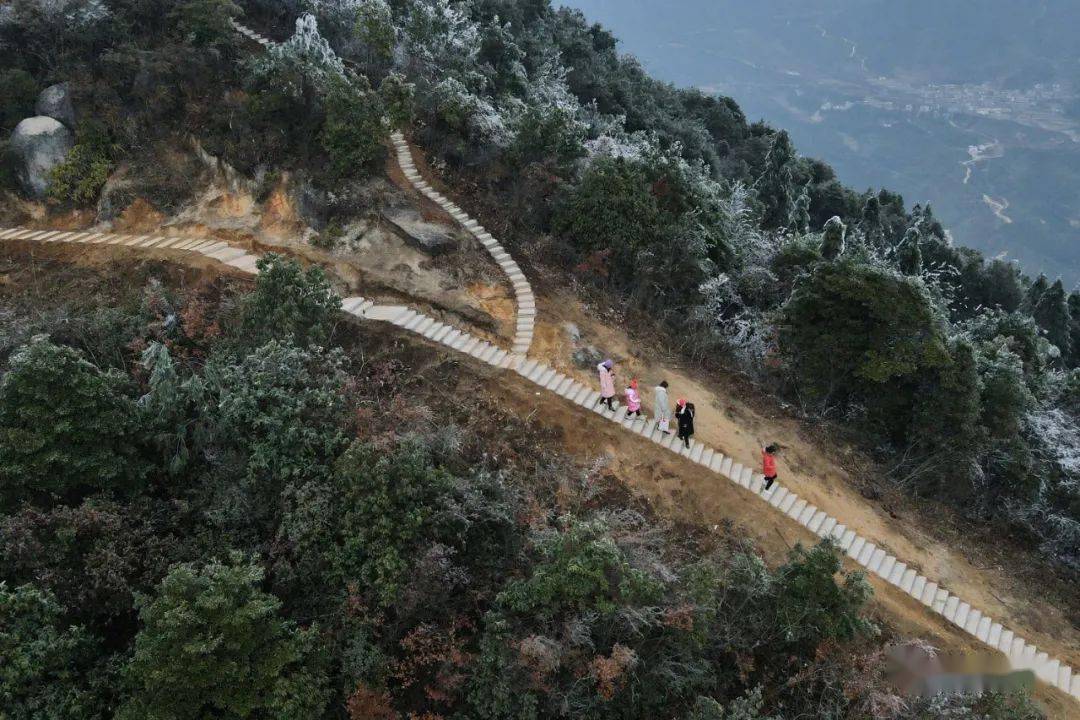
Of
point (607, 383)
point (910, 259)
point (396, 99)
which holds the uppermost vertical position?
point (910, 259)

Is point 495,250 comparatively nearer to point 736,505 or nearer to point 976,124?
point 736,505

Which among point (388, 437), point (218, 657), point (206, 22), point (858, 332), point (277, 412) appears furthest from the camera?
point (206, 22)

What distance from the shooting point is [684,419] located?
58.1 feet

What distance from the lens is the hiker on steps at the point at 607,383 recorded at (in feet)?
60.4

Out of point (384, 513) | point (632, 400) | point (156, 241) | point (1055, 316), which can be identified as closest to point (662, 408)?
point (632, 400)

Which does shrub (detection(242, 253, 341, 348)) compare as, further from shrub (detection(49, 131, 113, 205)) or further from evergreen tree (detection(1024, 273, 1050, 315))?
evergreen tree (detection(1024, 273, 1050, 315))

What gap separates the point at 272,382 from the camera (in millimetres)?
15859

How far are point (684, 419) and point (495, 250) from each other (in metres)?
9.60

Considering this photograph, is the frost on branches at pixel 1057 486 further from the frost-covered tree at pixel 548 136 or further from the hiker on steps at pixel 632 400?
the frost-covered tree at pixel 548 136

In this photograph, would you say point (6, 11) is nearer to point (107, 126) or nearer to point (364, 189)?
point (107, 126)

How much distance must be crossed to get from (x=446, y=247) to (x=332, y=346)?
225 inches

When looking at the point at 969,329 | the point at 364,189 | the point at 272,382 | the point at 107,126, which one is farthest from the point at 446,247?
the point at 969,329

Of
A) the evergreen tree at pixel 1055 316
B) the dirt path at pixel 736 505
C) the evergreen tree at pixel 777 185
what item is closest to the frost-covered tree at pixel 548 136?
the dirt path at pixel 736 505

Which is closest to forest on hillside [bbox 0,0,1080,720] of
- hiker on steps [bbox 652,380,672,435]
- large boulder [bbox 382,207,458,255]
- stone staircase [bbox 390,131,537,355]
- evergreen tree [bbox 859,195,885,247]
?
stone staircase [bbox 390,131,537,355]
